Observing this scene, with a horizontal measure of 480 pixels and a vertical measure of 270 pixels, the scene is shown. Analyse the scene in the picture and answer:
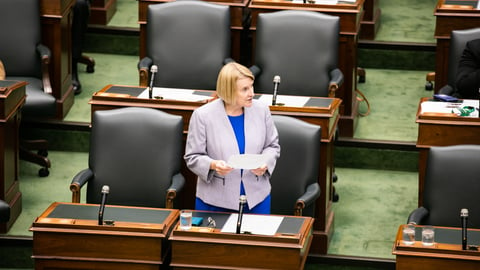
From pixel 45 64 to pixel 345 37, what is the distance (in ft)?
4.59

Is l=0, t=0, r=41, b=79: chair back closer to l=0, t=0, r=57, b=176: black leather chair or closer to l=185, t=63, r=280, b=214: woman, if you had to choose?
l=0, t=0, r=57, b=176: black leather chair

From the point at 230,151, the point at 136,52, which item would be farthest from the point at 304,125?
the point at 136,52

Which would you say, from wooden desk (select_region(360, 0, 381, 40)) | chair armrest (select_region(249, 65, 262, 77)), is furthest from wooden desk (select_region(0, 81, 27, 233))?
wooden desk (select_region(360, 0, 381, 40))

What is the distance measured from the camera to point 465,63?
4.62 metres

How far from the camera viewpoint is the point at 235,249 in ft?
11.4

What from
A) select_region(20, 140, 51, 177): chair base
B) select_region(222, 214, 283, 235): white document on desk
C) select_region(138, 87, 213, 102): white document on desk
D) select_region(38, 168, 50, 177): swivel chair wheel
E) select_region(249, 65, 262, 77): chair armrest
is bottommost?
select_region(38, 168, 50, 177): swivel chair wheel

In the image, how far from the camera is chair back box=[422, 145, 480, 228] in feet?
12.7

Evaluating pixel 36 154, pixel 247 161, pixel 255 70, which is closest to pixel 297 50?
pixel 255 70

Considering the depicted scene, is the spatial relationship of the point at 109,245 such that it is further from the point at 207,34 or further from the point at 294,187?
A: the point at 207,34

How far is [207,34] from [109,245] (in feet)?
5.40

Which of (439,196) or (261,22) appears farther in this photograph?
(261,22)

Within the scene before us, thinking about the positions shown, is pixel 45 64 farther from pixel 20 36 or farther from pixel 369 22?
pixel 369 22

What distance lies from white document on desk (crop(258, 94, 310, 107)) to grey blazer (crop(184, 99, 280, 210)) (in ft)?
2.03

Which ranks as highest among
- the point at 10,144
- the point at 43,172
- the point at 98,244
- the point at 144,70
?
the point at 144,70
